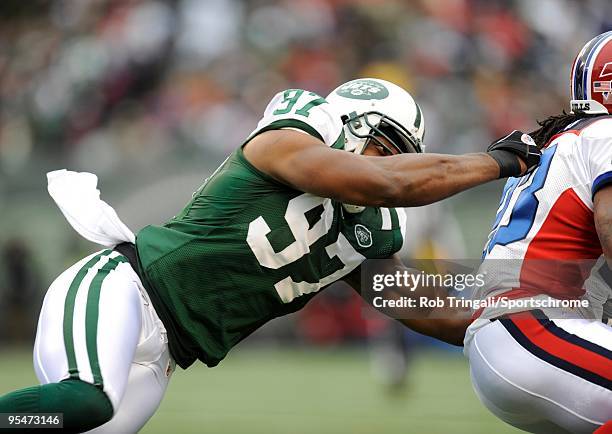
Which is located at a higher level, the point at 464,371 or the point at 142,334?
the point at 142,334

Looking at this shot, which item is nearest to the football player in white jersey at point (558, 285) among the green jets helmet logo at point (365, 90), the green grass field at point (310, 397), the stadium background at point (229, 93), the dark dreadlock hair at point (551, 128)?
the dark dreadlock hair at point (551, 128)

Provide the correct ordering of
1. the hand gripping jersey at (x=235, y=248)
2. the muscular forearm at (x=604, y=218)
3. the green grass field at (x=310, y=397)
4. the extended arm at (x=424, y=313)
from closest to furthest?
the muscular forearm at (x=604, y=218)
the hand gripping jersey at (x=235, y=248)
the extended arm at (x=424, y=313)
the green grass field at (x=310, y=397)

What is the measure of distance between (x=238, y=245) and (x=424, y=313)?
98 centimetres

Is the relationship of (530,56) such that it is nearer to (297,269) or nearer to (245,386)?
(245,386)

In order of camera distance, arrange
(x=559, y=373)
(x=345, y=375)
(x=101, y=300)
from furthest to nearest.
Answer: (x=345, y=375) < (x=101, y=300) < (x=559, y=373)

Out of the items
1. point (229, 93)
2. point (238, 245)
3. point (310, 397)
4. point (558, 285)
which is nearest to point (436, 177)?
point (558, 285)

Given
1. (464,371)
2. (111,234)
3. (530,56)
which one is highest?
(111,234)

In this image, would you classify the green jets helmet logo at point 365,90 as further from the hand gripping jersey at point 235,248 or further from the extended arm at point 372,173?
the extended arm at point 372,173

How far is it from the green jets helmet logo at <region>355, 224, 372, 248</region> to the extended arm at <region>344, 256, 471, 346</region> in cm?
13

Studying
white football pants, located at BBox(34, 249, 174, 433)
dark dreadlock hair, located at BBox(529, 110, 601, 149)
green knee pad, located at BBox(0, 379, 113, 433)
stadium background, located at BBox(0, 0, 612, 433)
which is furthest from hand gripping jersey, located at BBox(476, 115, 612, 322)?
stadium background, located at BBox(0, 0, 612, 433)

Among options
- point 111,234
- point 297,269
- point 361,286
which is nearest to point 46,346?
point 111,234

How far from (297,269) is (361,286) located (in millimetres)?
525

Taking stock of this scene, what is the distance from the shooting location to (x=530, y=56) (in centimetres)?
1200

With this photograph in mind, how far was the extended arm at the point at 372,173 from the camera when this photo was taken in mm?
3533
